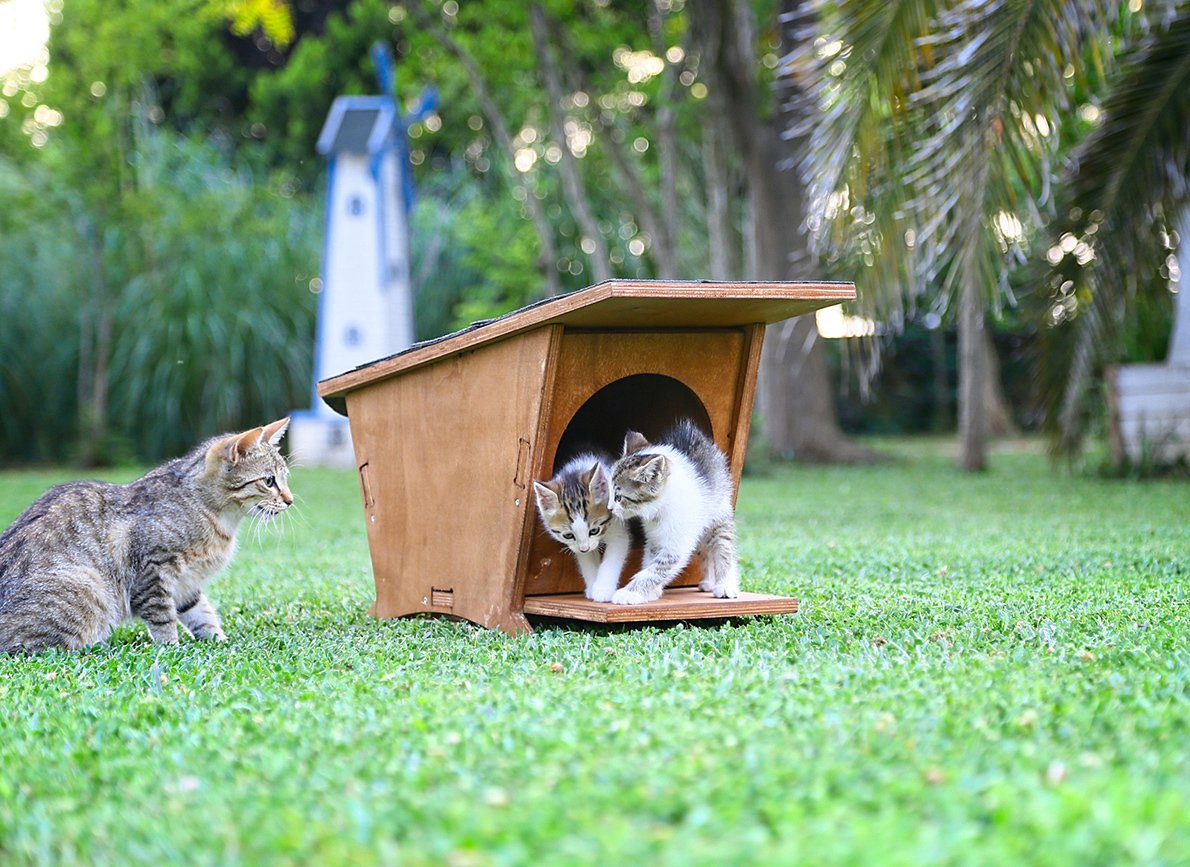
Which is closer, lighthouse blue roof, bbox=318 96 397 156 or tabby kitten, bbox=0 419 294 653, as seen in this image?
tabby kitten, bbox=0 419 294 653

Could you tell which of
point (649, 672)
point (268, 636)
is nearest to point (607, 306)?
point (649, 672)

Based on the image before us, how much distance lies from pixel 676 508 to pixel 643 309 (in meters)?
0.66

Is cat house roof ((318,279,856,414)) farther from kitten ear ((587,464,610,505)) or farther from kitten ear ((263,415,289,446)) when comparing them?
kitten ear ((587,464,610,505))

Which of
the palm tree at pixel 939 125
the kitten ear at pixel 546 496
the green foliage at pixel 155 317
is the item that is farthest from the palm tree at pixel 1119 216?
the green foliage at pixel 155 317

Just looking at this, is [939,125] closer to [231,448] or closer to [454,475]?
[454,475]

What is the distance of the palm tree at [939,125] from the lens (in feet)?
18.5

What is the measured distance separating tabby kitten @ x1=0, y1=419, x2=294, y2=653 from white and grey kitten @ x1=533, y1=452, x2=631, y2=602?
104 cm

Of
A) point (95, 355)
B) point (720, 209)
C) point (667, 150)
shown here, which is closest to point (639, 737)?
point (720, 209)

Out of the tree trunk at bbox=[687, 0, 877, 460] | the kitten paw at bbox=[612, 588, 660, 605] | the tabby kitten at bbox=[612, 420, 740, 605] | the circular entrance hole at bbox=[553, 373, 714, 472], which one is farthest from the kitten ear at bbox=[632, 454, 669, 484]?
the tree trunk at bbox=[687, 0, 877, 460]

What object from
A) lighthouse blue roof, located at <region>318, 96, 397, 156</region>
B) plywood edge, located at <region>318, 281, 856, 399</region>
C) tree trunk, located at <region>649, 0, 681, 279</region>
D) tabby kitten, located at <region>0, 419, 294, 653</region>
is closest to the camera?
plywood edge, located at <region>318, 281, 856, 399</region>

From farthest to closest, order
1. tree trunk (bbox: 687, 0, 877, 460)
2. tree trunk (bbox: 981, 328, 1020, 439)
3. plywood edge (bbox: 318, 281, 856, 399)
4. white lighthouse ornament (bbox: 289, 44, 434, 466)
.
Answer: tree trunk (bbox: 981, 328, 1020, 439) → white lighthouse ornament (bbox: 289, 44, 434, 466) → tree trunk (bbox: 687, 0, 877, 460) → plywood edge (bbox: 318, 281, 856, 399)

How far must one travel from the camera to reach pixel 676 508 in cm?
414

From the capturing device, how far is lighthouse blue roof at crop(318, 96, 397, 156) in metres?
13.8

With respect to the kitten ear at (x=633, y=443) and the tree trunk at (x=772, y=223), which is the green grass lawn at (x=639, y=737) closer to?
the kitten ear at (x=633, y=443)
